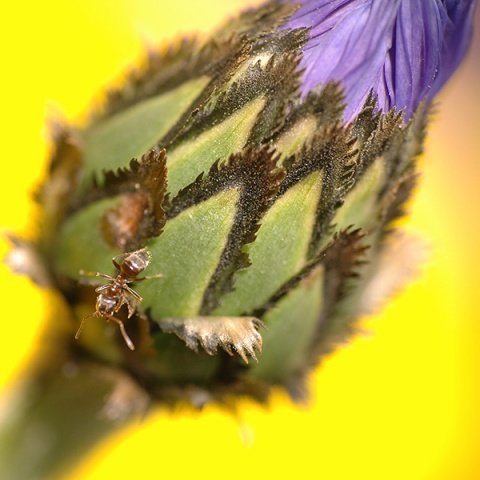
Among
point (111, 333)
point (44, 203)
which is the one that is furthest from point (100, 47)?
A: point (111, 333)

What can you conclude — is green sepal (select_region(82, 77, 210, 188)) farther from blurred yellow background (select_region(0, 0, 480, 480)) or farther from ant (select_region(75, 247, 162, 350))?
blurred yellow background (select_region(0, 0, 480, 480))

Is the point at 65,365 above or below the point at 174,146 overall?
below

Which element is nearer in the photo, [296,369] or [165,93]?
[165,93]

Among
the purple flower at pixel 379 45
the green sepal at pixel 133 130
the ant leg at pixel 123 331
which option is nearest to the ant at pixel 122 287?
the ant leg at pixel 123 331

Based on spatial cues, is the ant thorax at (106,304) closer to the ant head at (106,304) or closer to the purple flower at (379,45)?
the ant head at (106,304)

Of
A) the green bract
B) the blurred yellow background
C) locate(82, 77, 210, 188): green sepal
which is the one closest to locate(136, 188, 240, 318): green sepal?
the green bract

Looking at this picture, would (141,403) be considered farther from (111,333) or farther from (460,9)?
(460,9)

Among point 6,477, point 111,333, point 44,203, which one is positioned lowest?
point 6,477
